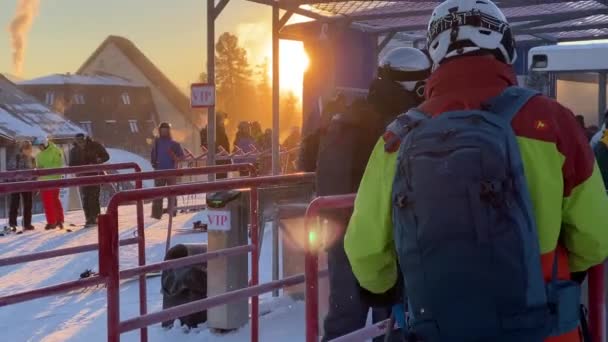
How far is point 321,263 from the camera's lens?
5.27m

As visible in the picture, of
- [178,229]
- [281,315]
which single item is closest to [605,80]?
[281,315]

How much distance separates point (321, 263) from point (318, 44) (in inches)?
280

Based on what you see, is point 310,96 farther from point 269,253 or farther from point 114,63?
point 114,63

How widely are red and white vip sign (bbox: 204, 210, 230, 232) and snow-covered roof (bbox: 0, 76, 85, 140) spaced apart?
39.3 m

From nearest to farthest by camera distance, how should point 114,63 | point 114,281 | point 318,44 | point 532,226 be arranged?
point 532,226
point 114,281
point 318,44
point 114,63

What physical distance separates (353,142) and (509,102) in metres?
1.83

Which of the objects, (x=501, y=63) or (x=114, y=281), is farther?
(x=114, y=281)

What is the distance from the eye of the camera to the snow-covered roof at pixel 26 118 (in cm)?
4409

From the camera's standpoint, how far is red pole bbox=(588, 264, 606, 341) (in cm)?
278

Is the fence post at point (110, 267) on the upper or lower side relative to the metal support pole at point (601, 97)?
lower

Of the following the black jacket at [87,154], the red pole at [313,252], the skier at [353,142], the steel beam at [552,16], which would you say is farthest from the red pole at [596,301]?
the black jacket at [87,154]

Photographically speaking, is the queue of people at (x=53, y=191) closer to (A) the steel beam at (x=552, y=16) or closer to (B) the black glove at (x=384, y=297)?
(A) the steel beam at (x=552, y=16)

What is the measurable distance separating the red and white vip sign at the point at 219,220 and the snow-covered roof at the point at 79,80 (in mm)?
55458

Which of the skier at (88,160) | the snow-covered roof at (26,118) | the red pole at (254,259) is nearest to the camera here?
the red pole at (254,259)
